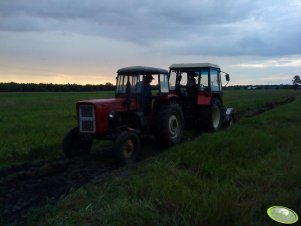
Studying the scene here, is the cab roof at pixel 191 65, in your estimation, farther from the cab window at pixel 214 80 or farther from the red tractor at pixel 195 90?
the cab window at pixel 214 80

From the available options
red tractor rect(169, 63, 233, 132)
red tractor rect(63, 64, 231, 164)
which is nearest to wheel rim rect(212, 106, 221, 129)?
red tractor rect(169, 63, 233, 132)

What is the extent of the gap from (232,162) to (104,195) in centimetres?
289

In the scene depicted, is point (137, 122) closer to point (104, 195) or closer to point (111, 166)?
point (111, 166)

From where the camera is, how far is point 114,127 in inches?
369

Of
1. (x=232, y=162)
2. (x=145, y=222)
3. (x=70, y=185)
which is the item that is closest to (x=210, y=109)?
(x=232, y=162)

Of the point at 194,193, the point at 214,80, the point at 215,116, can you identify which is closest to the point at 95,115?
the point at 194,193

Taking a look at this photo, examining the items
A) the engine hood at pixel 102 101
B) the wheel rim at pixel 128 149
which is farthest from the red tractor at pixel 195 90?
the wheel rim at pixel 128 149

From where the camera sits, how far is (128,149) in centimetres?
903

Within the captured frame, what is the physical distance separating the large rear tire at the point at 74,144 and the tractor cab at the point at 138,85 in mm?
1358

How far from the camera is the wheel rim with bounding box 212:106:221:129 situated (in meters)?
14.0

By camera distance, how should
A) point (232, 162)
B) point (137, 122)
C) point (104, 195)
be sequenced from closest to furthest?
point (104, 195) → point (232, 162) → point (137, 122)

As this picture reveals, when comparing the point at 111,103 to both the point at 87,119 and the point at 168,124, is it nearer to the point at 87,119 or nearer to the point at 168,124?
the point at 87,119

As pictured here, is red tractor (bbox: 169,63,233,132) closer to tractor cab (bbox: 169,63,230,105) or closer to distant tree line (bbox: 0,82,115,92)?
tractor cab (bbox: 169,63,230,105)

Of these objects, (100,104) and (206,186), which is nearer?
(206,186)
